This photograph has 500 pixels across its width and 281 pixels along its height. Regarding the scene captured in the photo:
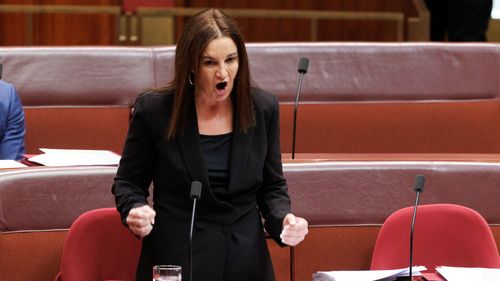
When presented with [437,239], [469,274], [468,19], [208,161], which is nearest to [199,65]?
[208,161]

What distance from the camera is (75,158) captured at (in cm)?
211

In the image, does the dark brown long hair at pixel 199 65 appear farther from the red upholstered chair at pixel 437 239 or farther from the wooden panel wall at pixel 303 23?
the wooden panel wall at pixel 303 23

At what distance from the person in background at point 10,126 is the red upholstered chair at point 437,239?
38.3 inches

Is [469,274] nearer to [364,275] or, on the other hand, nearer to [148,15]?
[364,275]

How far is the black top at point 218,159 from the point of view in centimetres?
150

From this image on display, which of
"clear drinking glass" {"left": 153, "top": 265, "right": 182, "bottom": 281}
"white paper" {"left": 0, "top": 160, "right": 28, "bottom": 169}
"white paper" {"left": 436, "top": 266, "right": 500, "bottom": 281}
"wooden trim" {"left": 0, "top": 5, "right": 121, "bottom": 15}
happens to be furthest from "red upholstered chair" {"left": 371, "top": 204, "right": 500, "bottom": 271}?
"wooden trim" {"left": 0, "top": 5, "right": 121, "bottom": 15}

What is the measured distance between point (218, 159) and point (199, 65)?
146mm

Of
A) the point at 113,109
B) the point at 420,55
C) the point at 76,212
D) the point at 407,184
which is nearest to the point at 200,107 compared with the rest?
the point at 76,212

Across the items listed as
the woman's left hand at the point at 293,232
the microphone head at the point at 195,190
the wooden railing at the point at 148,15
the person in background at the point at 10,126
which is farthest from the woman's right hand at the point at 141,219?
the wooden railing at the point at 148,15

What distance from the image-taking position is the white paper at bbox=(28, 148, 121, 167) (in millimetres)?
2057

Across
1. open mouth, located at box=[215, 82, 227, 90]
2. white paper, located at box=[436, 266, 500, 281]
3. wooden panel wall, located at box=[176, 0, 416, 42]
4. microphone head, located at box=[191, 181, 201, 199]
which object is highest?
open mouth, located at box=[215, 82, 227, 90]

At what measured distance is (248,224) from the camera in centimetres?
153

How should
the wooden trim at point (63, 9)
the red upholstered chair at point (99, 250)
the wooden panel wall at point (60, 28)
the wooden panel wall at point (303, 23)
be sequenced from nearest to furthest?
1. the red upholstered chair at point (99, 250)
2. the wooden trim at point (63, 9)
3. the wooden panel wall at point (60, 28)
4. the wooden panel wall at point (303, 23)

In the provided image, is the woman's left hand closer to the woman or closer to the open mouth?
the woman
